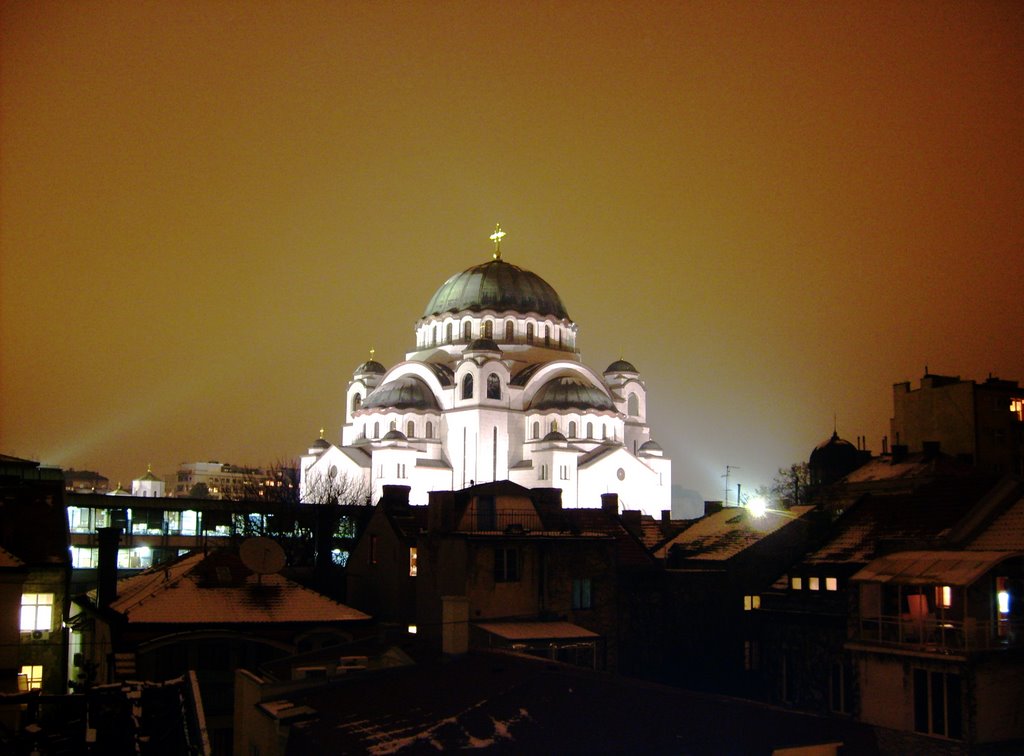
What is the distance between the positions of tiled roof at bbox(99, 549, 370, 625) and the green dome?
68655mm

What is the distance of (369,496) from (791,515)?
48.6 meters

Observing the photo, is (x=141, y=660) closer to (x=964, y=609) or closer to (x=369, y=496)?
(x=964, y=609)

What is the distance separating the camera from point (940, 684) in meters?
27.5

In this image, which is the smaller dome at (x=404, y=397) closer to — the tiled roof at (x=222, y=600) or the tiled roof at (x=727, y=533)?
the tiled roof at (x=727, y=533)

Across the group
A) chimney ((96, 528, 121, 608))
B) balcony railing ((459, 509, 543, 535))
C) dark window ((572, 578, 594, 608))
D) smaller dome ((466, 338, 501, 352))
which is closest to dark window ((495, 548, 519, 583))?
balcony railing ((459, 509, 543, 535))

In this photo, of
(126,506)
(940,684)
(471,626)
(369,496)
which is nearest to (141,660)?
(471,626)

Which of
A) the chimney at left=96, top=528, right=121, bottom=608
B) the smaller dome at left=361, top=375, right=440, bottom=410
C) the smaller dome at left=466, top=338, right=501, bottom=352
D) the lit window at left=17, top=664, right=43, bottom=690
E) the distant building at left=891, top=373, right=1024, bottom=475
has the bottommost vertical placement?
the lit window at left=17, top=664, right=43, bottom=690

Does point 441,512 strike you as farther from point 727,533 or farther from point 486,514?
point 727,533

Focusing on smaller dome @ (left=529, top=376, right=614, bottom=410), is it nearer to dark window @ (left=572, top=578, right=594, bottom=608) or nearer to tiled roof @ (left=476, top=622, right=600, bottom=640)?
dark window @ (left=572, top=578, right=594, bottom=608)

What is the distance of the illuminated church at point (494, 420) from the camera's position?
291ft

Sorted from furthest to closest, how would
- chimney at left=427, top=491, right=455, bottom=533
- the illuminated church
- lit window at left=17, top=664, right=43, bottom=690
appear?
the illuminated church → chimney at left=427, top=491, right=455, bottom=533 → lit window at left=17, top=664, right=43, bottom=690

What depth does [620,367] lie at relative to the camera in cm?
10569

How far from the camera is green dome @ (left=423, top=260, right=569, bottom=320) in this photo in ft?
328

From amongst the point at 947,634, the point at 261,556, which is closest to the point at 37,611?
the point at 261,556
